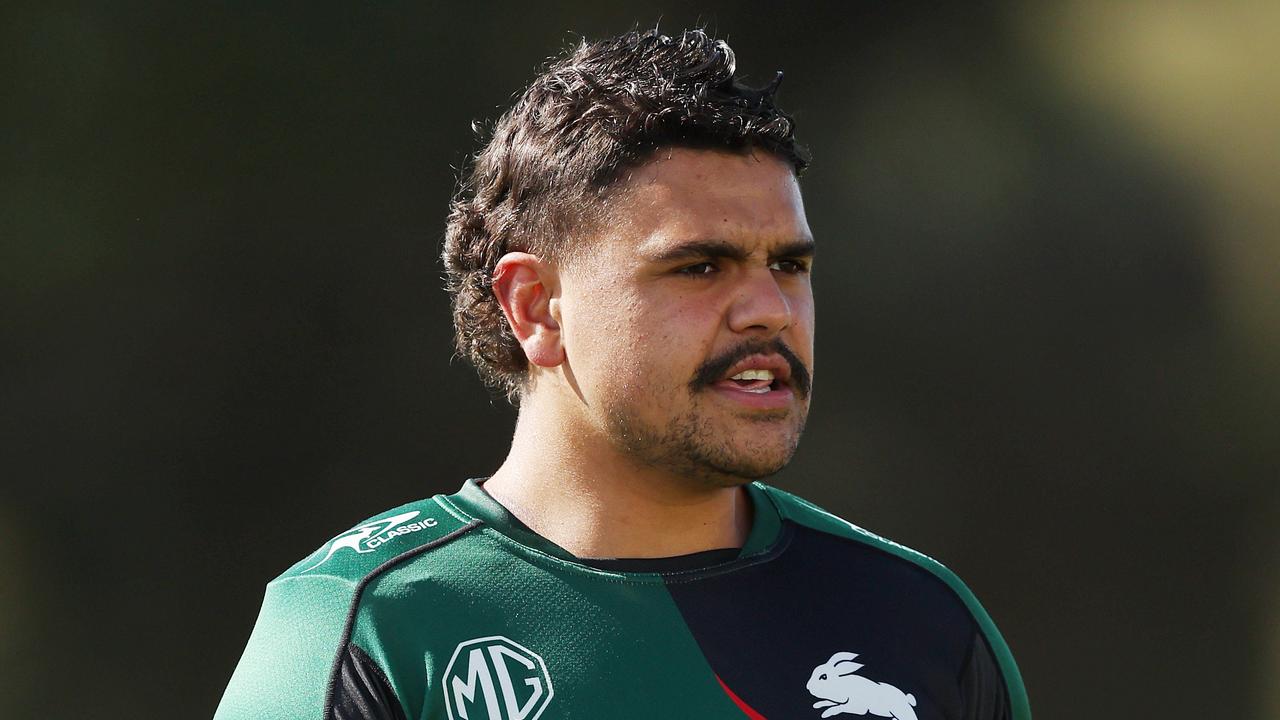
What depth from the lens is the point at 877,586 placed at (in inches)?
82.2

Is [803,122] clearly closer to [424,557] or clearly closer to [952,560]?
[952,560]

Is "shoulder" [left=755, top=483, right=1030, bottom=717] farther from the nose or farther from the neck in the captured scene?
the nose

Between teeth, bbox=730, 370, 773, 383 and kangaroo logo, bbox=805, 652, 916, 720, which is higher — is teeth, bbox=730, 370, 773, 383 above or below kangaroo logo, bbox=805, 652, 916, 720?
above

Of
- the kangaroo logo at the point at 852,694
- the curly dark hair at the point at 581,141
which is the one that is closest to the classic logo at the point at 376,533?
the curly dark hair at the point at 581,141

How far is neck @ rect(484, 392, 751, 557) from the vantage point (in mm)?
1988

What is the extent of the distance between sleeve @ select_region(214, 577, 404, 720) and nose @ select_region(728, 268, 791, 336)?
624mm

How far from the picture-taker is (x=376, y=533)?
6.63 ft

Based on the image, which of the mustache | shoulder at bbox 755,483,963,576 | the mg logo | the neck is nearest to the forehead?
the mustache

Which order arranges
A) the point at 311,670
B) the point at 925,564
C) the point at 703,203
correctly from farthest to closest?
the point at 925,564 → the point at 703,203 → the point at 311,670

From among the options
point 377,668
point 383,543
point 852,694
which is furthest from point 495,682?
point 852,694

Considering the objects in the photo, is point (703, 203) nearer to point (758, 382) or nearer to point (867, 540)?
point (758, 382)

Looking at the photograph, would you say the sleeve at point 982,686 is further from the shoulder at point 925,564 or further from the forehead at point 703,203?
the forehead at point 703,203

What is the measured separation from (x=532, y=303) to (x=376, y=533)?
396mm

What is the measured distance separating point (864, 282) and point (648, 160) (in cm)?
296
